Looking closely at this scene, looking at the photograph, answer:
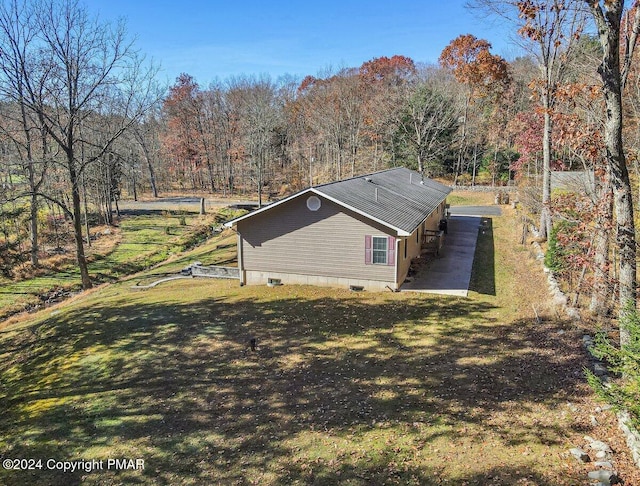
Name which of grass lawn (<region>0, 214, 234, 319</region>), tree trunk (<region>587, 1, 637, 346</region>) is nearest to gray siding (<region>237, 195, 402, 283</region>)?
tree trunk (<region>587, 1, 637, 346</region>)

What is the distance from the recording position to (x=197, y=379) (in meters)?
11.0

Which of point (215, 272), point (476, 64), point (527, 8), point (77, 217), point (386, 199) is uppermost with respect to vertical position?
point (476, 64)

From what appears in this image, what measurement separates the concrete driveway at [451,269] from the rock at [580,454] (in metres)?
9.65

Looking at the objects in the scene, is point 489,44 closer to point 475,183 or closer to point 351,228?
point 475,183

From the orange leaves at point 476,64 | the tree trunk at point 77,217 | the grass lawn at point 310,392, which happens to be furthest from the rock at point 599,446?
the orange leaves at point 476,64

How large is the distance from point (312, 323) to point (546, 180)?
14923 mm

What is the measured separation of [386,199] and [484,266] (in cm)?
592

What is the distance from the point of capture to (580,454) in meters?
6.67

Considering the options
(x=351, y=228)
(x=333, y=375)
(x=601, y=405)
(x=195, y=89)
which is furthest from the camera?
(x=195, y=89)

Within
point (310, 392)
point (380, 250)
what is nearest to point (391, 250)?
point (380, 250)

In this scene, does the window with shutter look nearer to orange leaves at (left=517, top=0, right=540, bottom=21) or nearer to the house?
the house

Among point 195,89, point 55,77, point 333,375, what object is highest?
point 195,89

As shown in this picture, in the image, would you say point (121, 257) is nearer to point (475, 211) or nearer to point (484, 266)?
point (484, 266)

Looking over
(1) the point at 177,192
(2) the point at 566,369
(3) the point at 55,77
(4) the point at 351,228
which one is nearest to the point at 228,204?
(1) the point at 177,192
